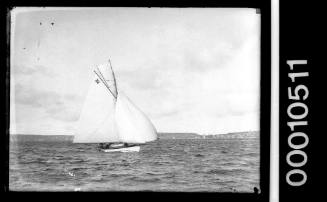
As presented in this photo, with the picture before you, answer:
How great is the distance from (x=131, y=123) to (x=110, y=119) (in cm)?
16

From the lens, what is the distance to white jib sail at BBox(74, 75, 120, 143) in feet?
11.5

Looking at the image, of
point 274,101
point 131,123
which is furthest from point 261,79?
point 131,123

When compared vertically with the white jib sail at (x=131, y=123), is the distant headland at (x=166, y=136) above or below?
below

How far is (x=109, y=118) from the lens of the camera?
3.61 meters

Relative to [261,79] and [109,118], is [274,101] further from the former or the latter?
[109,118]

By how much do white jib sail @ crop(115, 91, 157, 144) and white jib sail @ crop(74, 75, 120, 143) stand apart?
0.15 feet

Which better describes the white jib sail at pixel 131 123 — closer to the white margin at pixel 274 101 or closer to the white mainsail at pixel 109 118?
the white mainsail at pixel 109 118

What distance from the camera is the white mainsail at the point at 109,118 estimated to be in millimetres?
3488

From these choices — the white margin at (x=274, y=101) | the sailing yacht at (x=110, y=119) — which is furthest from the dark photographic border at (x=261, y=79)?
the sailing yacht at (x=110, y=119)

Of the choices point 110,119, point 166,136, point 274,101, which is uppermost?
point 274,101

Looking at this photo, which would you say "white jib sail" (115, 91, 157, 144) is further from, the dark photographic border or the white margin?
the white margin

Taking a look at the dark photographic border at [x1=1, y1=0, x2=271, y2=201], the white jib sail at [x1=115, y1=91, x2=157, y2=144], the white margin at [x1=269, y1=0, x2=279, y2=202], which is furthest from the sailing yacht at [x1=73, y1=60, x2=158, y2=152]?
the white margin at [x1=269, y1=0, x2=279, y2=202]

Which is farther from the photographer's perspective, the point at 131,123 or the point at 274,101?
the point at 131,123
